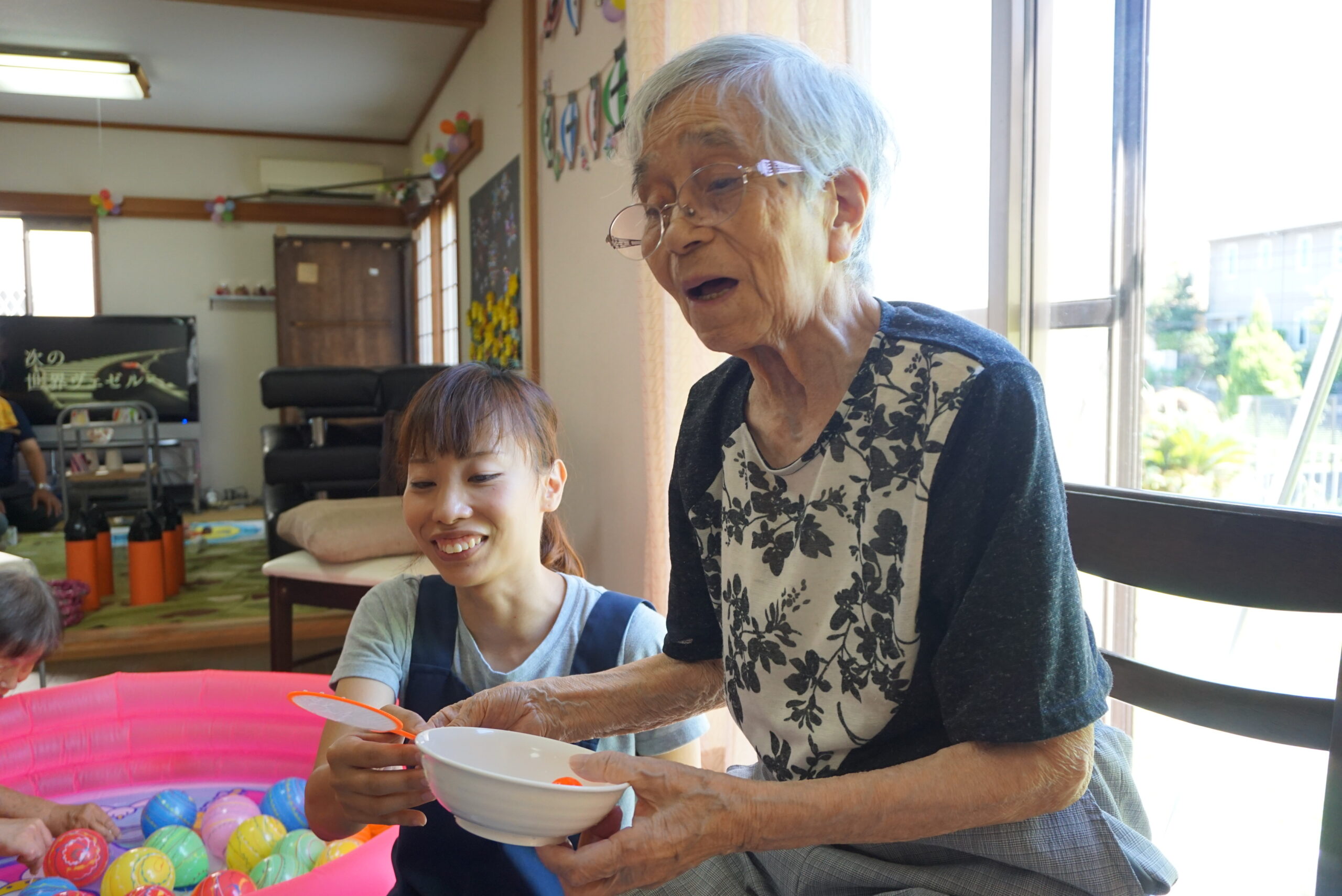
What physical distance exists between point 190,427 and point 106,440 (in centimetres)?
131

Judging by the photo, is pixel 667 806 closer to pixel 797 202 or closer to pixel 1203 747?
pixel 797 202

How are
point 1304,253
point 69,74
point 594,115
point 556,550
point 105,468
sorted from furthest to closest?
point 105,468 → point 69,74 → point 594,115 → point 556,550 → point 1304,253

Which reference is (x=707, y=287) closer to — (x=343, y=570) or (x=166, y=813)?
(x=166, y=813)

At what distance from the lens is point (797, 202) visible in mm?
855

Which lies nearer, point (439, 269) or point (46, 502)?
point (46, 502)

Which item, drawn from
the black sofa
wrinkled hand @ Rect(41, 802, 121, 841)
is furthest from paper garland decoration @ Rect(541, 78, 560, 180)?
wrinkled hand @ Rect(41, 802, 121, 841)

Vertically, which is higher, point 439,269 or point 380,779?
point 439,269

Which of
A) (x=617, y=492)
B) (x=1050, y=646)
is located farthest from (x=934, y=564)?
(x=617, y=492)

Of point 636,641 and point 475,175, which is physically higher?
point 475,175

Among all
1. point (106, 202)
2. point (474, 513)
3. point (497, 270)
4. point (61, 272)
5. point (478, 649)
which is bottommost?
point (478, 649)

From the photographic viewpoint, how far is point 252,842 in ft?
6.00

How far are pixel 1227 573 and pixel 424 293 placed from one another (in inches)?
320

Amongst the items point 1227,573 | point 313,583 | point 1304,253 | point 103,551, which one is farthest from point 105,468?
point 1227,573

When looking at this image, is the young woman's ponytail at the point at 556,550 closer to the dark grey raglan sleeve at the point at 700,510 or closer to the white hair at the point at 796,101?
the dark grey raglan sleeve at the point at 700,510
